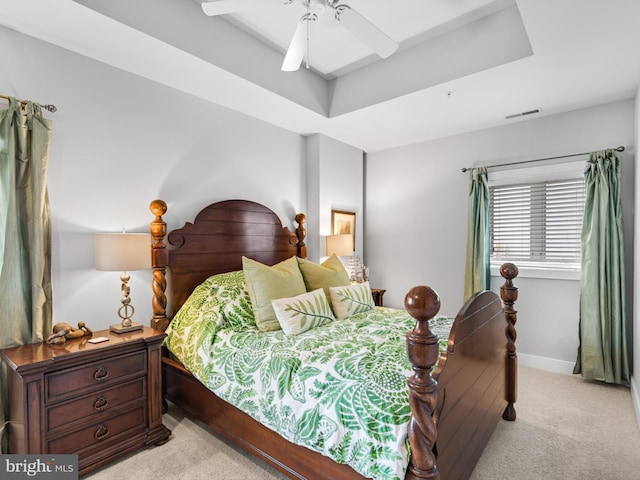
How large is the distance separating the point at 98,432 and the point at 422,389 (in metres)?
1.88

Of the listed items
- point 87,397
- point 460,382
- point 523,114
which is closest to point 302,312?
point 460,382

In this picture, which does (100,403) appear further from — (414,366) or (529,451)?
(529,451)

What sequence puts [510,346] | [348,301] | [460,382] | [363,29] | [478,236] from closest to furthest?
1. [460,382]
2. [363,29]
3. [510,346]
4. [348,301]
5. [478,236]

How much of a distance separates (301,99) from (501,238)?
257cm

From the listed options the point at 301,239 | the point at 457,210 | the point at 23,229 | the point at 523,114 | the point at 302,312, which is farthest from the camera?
the point at 457,210

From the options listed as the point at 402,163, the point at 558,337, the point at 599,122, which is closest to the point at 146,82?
the point at 402,163

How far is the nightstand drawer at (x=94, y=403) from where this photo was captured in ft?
5.88

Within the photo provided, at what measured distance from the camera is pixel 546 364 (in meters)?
3.41

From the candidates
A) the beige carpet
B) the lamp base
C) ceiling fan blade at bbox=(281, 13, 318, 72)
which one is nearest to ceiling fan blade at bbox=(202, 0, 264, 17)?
ceiling fan blade at bbox=(281, 13, 318, 72)

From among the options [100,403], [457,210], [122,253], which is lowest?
[100,403]

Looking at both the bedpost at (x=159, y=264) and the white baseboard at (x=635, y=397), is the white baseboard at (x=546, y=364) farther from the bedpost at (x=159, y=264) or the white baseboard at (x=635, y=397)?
the bedpost at (x=159, y=264)

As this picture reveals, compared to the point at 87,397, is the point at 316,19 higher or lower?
higher

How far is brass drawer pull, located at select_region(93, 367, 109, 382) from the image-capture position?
76.5 inches

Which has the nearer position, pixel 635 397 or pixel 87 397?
pixel 87 397
